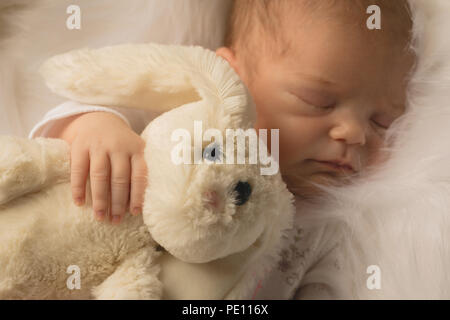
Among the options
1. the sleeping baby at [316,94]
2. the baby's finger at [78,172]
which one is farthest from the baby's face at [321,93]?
the baby's finger at [78,172]

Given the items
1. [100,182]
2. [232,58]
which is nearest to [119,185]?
[100,182]

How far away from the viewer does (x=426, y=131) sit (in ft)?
2.37

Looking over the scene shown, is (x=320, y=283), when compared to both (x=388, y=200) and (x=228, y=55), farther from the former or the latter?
(x=228, y=55)

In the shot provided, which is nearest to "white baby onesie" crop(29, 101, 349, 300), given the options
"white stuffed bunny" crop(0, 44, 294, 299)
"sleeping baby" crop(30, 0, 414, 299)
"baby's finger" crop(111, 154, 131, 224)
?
"sleeping baby" crop(30, 0, 414, 299)

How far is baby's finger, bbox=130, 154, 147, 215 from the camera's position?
48 cm

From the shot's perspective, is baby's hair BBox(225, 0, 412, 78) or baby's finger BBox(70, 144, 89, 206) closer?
baby's finger BBox(70, 144, 89, 206)

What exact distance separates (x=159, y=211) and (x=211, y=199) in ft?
0.19

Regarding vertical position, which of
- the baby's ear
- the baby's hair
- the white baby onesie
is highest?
the baby's hair

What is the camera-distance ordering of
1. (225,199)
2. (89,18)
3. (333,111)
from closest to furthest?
(225,199), (333,111), (89,18)

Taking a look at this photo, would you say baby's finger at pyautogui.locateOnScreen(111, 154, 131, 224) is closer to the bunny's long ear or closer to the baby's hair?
the bunny's long ear

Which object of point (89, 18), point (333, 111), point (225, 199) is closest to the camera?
point (225, 199)

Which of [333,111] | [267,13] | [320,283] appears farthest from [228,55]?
[320,283]

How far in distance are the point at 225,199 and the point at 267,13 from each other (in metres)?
0.38

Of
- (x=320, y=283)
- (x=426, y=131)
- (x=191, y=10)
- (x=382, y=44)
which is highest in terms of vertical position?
(x=191, y=10)
